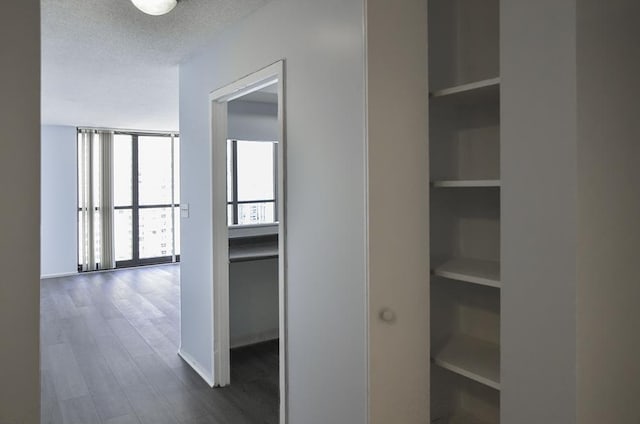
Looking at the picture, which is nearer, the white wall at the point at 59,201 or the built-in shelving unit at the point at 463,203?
the built-in shelving unit at the point at 463,203

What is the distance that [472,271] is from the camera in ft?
6.01

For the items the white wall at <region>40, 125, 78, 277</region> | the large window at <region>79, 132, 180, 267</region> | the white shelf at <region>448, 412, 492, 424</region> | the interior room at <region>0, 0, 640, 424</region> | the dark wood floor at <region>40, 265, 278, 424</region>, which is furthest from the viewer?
the large window at <region>79, 132, 180, 267</region>

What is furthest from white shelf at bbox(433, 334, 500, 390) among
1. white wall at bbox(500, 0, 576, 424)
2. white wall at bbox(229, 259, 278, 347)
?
white wall at bbox(229, 259, 278, 347)

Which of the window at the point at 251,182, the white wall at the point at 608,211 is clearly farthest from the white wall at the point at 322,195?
the window at the point at 251,182

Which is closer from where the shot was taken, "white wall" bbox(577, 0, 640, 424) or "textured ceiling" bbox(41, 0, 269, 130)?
"white wall" bbox(577, 0, 640, 424)

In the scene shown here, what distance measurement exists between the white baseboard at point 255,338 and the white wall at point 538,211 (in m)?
2.93

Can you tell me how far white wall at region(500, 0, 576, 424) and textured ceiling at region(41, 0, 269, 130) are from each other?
157 centimetres

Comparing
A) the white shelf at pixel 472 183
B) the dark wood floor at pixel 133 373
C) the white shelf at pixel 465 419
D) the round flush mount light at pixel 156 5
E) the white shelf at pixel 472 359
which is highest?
the round flush mount light at pixel 156 5

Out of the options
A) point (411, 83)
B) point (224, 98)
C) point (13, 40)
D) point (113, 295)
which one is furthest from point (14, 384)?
point (113, 295)

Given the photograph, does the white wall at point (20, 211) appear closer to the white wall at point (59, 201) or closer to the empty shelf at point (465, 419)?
the empty shelf at point (465, 419)

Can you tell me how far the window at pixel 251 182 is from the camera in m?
5.11

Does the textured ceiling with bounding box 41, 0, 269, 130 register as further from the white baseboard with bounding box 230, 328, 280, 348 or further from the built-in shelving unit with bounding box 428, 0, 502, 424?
the white baseboard with bounding box 230, 328, 280, 348

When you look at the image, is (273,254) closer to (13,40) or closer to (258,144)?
(258,144)

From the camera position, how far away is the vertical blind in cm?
748
